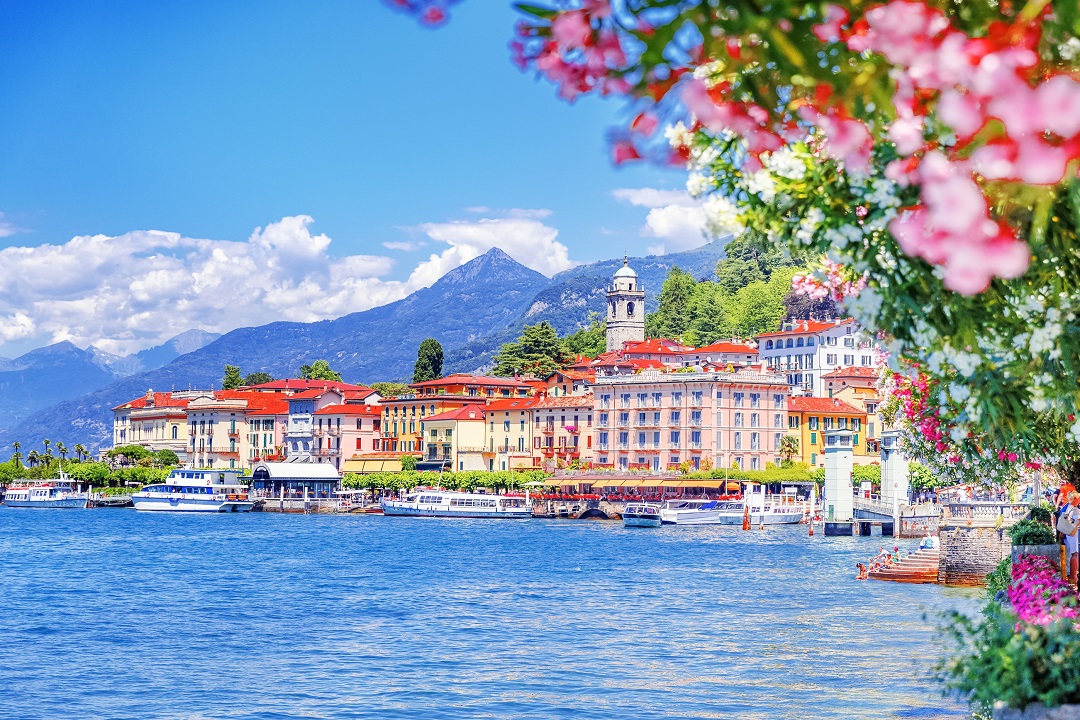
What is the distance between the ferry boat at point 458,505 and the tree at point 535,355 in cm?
3368

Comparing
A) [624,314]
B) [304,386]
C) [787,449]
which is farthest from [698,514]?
[624,314]

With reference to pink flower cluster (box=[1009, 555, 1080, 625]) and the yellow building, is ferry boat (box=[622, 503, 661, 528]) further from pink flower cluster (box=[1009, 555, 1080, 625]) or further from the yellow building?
pink flower cluster (box=[1009, 555, 1080, 625])

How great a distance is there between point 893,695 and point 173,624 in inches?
832

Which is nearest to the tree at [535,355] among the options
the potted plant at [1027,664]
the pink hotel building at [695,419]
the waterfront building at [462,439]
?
the waterfront building at [462,439]

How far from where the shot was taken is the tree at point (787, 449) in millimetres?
115688

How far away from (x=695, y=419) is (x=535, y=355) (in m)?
43.3

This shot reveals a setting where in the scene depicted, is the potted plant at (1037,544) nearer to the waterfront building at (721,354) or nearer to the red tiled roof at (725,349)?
the waterfront building at (721,354)

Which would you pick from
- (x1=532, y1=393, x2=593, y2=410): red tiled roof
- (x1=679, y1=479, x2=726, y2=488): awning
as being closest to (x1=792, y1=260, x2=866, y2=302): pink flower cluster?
(x1=679, y1=479, x2=726, y2=488): awning

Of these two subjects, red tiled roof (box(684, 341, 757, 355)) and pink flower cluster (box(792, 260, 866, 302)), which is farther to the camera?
red tiled roof (box(684, 341, 757, 355))

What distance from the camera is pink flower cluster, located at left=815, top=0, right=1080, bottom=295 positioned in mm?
3447

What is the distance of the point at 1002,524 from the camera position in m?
41.8

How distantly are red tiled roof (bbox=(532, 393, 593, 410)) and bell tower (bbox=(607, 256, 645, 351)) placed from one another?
45405 millimetres

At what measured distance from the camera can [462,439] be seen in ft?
436

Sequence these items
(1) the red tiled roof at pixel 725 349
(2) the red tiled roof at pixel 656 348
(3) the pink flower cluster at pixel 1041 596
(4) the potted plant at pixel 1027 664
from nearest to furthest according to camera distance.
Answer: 1. (4) the potted plant at pixel 1027 664
2. (3) the pink flower cluster at pixel 1041 596
3. (1) the red tiled roof at pixel 725 349
4. (2) the red tiled roof at pixel 656 348
